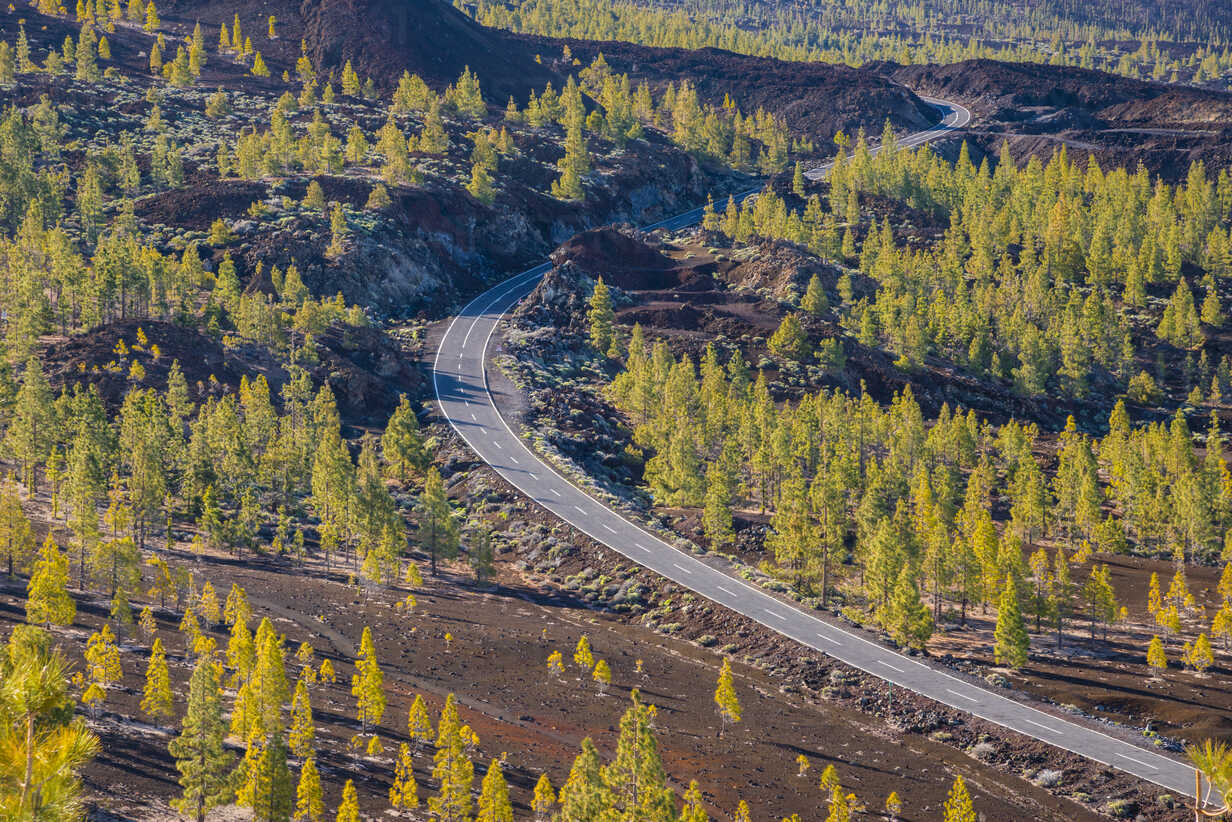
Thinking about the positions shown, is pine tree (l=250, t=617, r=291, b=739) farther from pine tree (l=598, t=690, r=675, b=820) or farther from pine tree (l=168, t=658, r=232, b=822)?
pine tree (l=598, t=690, r=675, b=820)

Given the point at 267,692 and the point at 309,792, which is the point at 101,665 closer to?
the point at 267,692

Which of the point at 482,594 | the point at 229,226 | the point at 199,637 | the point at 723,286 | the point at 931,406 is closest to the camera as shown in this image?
the point at 199,637

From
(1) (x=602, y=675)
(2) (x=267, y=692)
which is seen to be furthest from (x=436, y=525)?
(2) (x=267, y=692)

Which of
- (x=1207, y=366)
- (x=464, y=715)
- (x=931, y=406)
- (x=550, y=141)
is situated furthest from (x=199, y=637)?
(x=550, y=141)

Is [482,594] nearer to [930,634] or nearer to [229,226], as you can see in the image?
[930,634]

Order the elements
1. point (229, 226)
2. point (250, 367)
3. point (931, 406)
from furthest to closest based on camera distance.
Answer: point (229, 226) → point (931, 406) → point (250, 367)

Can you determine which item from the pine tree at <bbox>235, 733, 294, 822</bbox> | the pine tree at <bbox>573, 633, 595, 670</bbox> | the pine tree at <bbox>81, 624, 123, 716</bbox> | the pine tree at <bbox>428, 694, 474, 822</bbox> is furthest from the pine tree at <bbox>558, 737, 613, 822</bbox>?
the pine tree at <bbox>81, 624, 123, 716</bbox>

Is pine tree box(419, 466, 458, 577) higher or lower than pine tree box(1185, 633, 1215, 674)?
lower
